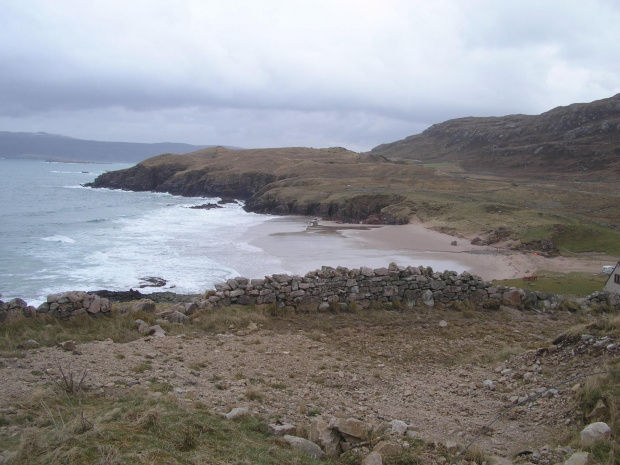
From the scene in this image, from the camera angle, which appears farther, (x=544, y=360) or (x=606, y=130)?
(x=606, y=130)

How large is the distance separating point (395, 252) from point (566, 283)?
46.2 ft

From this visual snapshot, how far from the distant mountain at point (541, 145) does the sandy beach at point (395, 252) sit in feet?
242

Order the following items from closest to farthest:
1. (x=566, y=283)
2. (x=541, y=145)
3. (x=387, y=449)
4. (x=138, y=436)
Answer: (x=138, y=436)
(x=387, y=449)
(x=566, y=283)
(x=541, y=145)

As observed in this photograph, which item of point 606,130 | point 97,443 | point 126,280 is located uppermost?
point 606,130

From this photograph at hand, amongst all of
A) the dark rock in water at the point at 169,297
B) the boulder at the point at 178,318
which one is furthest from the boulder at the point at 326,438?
the dark rock in water at the point at 169,297

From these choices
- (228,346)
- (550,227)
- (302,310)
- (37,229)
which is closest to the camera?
(228,346)

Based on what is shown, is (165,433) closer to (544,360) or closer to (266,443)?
(266,443)

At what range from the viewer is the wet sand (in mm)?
29873

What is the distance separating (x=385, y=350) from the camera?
11.3m

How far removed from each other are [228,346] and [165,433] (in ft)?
17.4

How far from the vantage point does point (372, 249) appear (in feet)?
120

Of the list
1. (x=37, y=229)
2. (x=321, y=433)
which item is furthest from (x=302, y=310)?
(x=37, y=229)

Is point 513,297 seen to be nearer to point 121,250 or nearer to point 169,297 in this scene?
point 169,297

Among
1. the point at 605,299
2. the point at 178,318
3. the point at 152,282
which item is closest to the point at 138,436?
the point at 178,318
